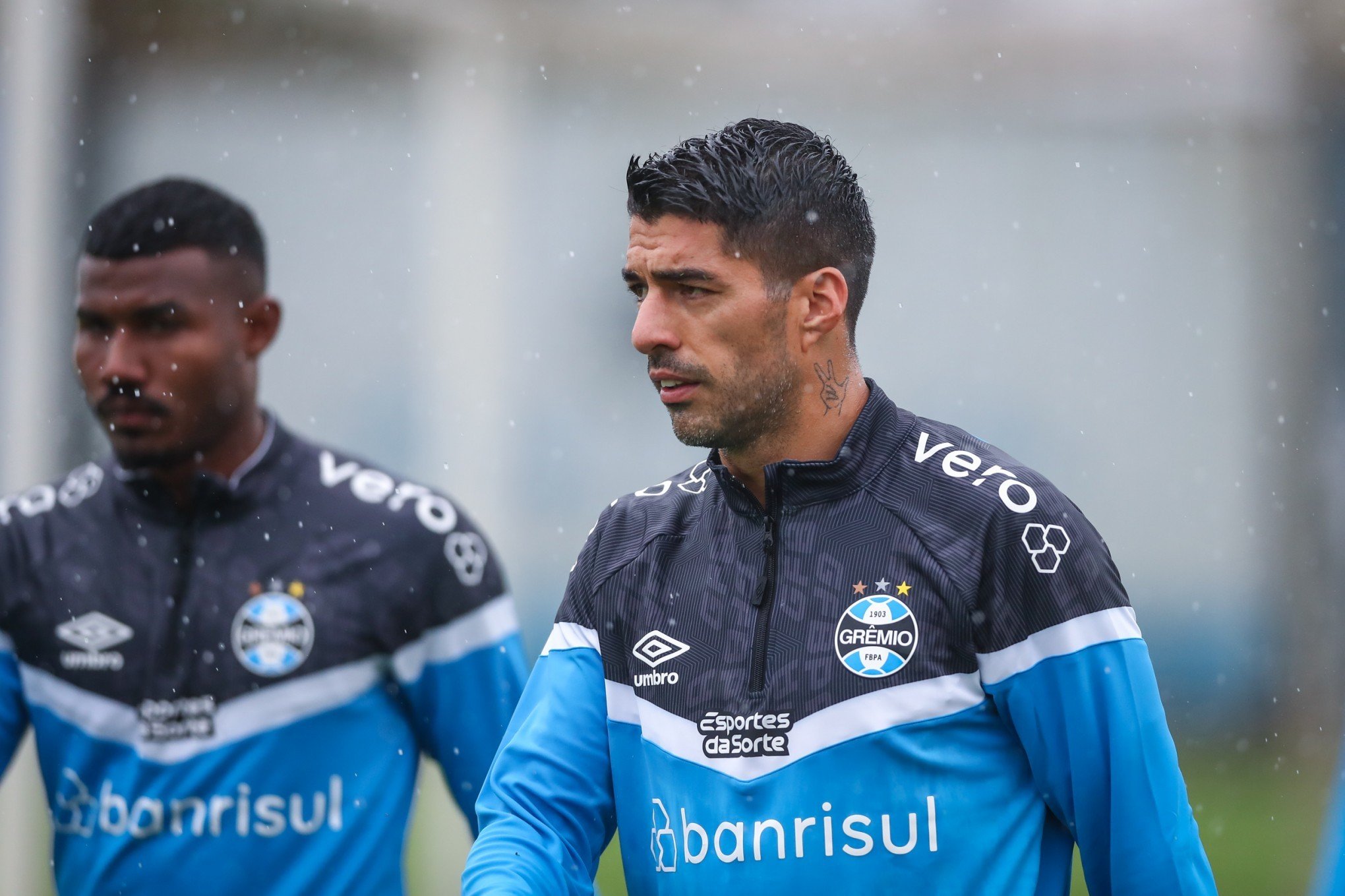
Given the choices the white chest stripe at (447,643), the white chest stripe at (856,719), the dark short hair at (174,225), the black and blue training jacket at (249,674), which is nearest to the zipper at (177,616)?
the black and blue training jacket at (249,674)

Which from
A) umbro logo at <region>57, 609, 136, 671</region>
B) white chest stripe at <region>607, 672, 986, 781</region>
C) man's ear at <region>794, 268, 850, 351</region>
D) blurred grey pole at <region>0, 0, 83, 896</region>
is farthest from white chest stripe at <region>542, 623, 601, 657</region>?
blurred grey pole at <region>0, 0, 83, 896</region>

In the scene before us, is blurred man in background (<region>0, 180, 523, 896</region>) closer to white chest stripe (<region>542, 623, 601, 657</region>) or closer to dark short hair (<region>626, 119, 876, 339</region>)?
white chest stripe (<region>542, 623, 601, 657</region>)

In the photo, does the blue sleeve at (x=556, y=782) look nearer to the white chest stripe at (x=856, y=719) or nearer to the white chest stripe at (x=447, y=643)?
the white chest stripe at (x=856, y=719)

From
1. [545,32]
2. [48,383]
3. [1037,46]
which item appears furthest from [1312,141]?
[48,383]

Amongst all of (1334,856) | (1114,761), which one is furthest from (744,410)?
(1334,856)

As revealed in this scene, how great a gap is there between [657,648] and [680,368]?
0.41 meters

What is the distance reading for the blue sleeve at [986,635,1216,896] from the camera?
6.63 feet

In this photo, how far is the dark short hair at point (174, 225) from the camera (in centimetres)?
340

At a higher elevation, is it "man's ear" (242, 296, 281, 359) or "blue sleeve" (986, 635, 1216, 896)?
"man's ear" (242, 296, 281, 359)

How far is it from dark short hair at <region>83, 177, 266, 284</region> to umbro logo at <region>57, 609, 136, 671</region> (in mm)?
795

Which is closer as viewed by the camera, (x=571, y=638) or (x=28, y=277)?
(x=571, y=638)

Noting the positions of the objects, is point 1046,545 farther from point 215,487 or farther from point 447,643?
point 215,487

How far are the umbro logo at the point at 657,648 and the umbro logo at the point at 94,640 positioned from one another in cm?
139

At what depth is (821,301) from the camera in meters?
2.29
